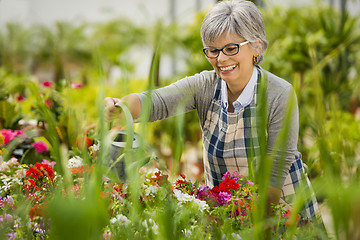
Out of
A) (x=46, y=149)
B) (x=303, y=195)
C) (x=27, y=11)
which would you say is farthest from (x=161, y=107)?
(x=27, y=11)

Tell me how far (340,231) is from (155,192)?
429 mm

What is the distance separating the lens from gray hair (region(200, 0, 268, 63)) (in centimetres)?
105

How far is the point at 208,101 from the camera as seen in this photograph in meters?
1.26

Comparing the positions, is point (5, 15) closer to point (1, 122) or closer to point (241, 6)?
point (1, 122)

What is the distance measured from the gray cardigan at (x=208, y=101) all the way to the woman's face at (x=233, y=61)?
76 mm

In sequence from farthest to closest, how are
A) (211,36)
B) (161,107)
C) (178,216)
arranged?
1. (161,107)
2. (211,36)
3. (178,216)

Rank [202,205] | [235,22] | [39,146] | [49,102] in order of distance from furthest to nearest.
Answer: [49,102] < [39,146] < [235,22] < [202,205]

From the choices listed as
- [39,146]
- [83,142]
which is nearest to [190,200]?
[83,142]

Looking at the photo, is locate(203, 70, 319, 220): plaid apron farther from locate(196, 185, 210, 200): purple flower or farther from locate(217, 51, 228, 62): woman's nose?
locate(196, 185, 210, 200): purple flower

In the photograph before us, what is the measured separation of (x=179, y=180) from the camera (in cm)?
88

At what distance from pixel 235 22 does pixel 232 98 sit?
26 cm

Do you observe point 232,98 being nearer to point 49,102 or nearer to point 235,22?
point 235,22

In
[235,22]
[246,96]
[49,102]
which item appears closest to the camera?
→ [235,22]

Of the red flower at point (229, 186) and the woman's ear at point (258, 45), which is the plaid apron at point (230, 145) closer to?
the woman's ear at point (258, 45)
